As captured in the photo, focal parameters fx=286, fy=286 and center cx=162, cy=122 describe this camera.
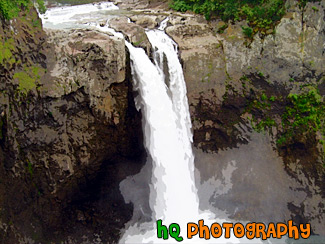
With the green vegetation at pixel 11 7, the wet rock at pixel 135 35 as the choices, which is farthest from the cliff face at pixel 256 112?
the green vegetation at pixel 11 7

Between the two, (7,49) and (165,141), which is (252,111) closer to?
(165,141)

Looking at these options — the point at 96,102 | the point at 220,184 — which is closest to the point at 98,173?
the point at 96,102

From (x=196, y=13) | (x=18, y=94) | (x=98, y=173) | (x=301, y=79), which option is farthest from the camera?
(x=196, y=13)

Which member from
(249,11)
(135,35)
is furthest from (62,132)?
(249,11)

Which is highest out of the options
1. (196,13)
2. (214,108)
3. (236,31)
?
(196,13)

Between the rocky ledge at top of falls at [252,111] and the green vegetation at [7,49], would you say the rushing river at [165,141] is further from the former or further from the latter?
the green vegetation at [7,49]

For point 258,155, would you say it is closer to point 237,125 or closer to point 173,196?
point 237,125

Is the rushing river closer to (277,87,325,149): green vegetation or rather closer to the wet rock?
the wet rock
